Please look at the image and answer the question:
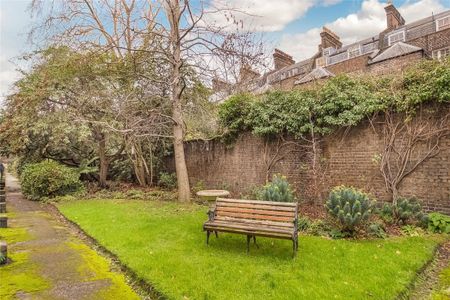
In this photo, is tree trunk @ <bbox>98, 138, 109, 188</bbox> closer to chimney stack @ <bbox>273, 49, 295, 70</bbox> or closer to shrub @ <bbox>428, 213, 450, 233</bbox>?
shrub @ <bbox>428, 213, 450, 233</bbox>

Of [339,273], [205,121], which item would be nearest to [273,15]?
[205,121]

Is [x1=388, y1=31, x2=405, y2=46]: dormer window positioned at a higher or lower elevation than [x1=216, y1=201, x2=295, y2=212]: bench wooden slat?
higher

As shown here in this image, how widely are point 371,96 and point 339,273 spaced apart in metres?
5.22

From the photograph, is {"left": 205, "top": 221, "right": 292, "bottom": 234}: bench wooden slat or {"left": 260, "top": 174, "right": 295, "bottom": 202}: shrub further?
{"left": 260, "top": 174, "right": 295, "bottom": 202}: shrub

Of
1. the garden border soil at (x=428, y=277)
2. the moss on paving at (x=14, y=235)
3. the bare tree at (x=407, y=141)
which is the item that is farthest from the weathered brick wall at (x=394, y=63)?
the moss on paving at (x=14, y=235)

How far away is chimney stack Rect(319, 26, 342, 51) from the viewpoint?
2720cm

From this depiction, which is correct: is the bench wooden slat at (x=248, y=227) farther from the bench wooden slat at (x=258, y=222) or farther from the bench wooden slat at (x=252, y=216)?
the bench wooden slat at (x=252, y=216)

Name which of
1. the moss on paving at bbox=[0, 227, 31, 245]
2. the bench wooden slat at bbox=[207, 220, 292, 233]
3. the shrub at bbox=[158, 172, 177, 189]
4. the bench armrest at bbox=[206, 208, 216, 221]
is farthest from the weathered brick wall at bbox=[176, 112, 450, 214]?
Result: the moss on paving at bbox=[0, 227, 31, 245]

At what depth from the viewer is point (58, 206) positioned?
10.6 metres

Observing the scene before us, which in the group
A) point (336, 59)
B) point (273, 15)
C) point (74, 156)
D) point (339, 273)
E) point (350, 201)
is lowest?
point (339, 273)

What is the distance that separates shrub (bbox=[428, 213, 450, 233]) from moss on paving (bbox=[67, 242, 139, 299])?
6.10 meters

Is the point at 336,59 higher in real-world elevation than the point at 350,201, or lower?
higher

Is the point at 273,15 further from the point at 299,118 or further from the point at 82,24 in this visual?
the point at 82,24

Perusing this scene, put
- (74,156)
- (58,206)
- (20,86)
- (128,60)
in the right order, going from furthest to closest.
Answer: (74,156)
(20,86)
(128,60)
(58,206)
